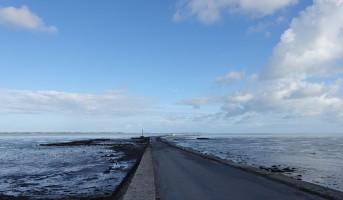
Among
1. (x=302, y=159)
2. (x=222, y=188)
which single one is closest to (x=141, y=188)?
(x=222, y=188)

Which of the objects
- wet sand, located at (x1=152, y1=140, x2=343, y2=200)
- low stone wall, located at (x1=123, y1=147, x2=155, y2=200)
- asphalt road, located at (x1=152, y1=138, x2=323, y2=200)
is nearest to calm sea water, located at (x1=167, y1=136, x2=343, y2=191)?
wet sand, located at (x1=152, y1=140, x2=343, y2=200)

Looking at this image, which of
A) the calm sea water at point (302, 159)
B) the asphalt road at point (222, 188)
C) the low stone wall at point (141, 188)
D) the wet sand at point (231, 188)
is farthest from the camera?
the calm sea water at point (302, 159)

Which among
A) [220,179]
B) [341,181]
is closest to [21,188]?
[220,179]

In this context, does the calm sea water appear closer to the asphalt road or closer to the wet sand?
the wet sand

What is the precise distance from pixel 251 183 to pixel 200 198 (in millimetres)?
4855

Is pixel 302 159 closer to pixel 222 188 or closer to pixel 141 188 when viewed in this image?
pixel 222 188

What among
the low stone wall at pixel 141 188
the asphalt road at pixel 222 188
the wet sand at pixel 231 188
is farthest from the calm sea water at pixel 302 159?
the low stone wall at pixel 141 188

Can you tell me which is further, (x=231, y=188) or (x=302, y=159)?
(x=302, y=159)

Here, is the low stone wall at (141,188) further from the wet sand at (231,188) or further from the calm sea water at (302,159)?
the calm sea water at (302,159)

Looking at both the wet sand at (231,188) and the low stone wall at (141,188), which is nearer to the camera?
the low stone wall at (141,188)

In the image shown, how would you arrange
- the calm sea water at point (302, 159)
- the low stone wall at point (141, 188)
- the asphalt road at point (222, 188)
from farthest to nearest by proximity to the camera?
the calm sea water at point (302, 159) → the asphalt road at point (222, 188) → the low stone wall at point (141, 188)

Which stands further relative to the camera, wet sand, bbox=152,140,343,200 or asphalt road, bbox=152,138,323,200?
wet sand, bbox=152,140,343,200

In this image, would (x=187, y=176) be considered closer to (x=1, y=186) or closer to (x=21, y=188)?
(x=21, y=188)

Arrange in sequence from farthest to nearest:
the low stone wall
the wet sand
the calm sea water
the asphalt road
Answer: the calm sea water
the wet sand
the asphalt road
the low stone wall
